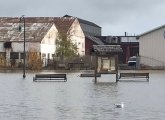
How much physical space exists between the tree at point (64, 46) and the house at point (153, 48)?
41.6ft

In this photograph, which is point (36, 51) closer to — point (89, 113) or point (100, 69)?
point (100, 69)

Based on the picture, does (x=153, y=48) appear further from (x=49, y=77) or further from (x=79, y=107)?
(x=79, y=107)

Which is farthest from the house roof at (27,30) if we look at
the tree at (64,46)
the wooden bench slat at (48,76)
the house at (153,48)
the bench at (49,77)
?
the wooden bench slat at (48,76)

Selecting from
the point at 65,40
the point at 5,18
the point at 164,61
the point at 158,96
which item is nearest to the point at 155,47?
the point at 164,61

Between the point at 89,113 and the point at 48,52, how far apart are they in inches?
2893

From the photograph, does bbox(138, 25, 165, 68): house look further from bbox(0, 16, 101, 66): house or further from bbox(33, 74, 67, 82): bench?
bbox(33, 74, 67, 82): bench

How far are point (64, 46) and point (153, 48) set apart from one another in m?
16.2

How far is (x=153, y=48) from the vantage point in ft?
284

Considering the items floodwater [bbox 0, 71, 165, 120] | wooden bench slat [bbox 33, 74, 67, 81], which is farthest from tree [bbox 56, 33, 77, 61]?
floodwater [bbox 0, 71, 165, 120]

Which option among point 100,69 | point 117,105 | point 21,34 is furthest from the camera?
point 21,34

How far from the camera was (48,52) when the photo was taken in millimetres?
93688

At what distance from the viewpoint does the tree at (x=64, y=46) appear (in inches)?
3740

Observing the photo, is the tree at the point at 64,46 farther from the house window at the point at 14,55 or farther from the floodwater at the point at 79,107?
the floodwater at the point at 79,107

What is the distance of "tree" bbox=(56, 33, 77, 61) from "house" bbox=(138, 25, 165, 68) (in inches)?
499
